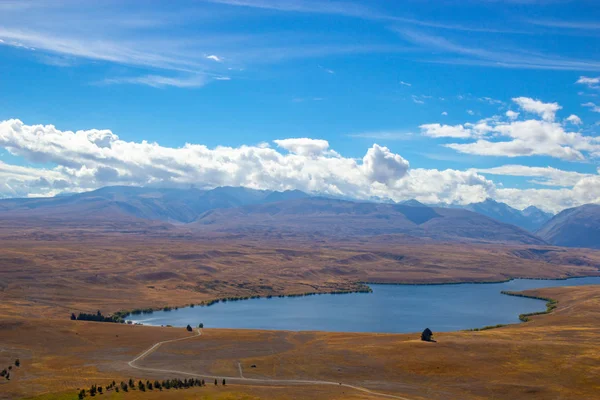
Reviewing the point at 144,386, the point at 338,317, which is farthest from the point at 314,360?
the point at 338,317

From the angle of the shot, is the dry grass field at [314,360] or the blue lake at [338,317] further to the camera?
the blue lake at [338,317]

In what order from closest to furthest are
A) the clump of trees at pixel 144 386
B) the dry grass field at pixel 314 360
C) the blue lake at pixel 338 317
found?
the clump of trees at pixel 144 386 < the dry grass field at pixel 314 360 < the blue lake at pixel 338 317

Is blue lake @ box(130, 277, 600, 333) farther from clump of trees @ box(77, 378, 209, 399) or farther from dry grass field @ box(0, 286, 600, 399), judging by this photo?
clump of trees @ box(77, 378, 209, 399)

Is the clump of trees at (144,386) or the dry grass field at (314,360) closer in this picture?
the clump of trees at (144,386)

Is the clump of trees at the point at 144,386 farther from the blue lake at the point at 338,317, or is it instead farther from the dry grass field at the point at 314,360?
the blue lake at the point at 338,317

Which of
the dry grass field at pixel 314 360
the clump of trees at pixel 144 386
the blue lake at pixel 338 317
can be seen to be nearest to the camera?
the clump of trees at pixel 144 386

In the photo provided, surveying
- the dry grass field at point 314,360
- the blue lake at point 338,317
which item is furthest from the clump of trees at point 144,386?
the blue lake at point 338,317

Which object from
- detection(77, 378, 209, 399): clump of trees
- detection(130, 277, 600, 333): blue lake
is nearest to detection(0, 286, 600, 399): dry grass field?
detection(77, 378, 209, 399): clump of trees

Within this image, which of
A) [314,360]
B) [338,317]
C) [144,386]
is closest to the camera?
[144,386]

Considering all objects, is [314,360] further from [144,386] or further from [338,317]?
[338,317]

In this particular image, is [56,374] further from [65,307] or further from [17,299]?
[17,299]

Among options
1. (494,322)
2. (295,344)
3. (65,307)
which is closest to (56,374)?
(295,344)
